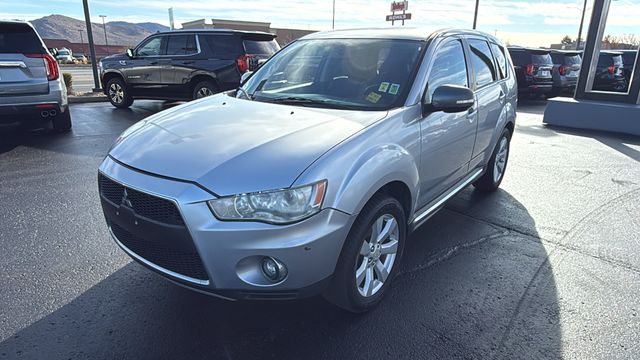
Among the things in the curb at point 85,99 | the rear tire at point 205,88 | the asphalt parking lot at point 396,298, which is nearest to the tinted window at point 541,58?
the rear tire at point 205,88

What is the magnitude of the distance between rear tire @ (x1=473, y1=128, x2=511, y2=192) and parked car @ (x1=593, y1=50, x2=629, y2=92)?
1114 cm

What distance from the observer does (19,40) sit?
21.2 ft

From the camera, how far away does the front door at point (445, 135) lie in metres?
3.19

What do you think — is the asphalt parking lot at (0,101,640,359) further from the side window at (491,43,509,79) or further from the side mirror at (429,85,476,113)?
the side window at (491,43,509,79)

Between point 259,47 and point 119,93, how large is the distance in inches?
148

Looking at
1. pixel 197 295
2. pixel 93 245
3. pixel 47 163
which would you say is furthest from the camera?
pixel 47 163

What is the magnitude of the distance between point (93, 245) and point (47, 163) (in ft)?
9.87

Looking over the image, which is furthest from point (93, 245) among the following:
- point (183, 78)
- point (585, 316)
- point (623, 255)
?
point (183, 78)

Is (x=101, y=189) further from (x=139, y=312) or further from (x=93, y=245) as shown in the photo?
(x=93, y=245)

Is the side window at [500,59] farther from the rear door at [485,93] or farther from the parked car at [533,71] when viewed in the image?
the parked car at [533,71]

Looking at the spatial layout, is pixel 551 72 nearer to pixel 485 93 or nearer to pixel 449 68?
pixel 485 93

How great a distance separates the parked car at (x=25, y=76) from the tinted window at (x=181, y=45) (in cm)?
359

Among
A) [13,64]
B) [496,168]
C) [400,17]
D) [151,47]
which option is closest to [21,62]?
[13,64]

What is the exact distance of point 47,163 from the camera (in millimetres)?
5914
